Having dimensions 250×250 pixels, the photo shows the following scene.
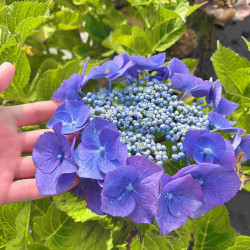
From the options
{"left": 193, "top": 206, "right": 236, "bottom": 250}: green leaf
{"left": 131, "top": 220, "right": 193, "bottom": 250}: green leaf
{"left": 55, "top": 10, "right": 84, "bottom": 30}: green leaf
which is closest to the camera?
{"left": 131, "top": 220, "right": 193, "bottom": 250}: green leaf

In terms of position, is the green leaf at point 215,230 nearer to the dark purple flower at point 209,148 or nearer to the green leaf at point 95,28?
the dark purple flower at point 209,148

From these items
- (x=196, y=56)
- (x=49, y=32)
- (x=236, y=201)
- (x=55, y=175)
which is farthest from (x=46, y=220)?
(x=196, y=56)

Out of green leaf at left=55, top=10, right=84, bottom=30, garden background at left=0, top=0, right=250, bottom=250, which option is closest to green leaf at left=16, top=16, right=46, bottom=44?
garden background at left=0, top=0, right=250, bottom=250

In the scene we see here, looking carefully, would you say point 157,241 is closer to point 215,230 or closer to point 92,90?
point 215,230

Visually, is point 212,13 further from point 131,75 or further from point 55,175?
point 55,175

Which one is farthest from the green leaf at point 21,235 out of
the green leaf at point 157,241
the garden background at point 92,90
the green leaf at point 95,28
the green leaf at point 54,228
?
the green leaf at point 95,28

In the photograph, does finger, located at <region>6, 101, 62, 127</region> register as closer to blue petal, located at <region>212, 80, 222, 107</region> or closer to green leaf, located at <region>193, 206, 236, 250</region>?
blue petal, located at <region>212, 80, 222, 107</region>
